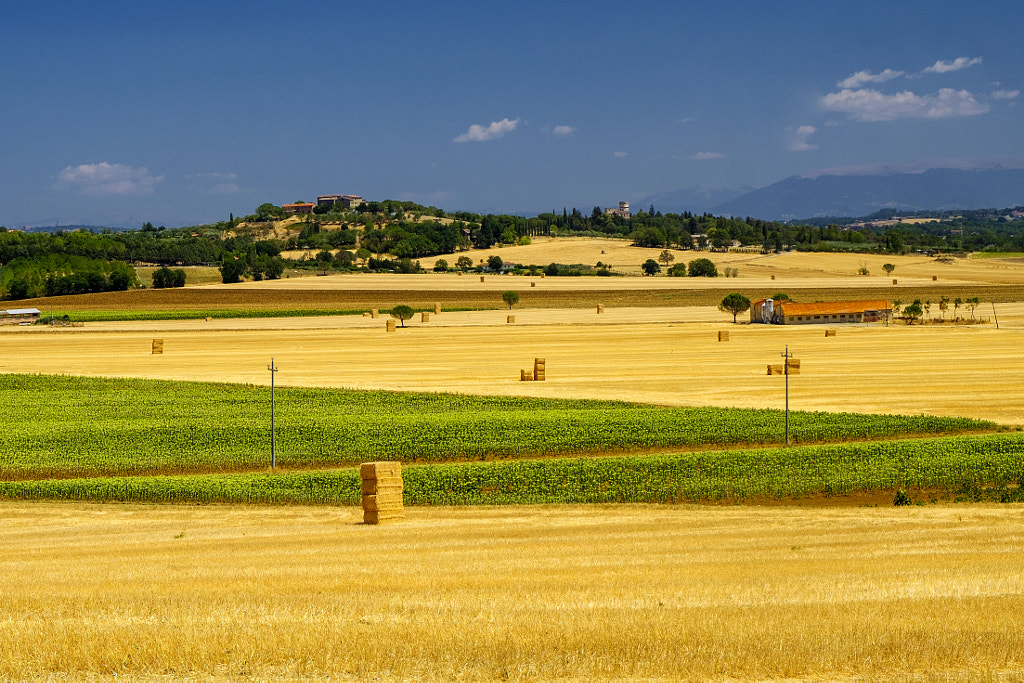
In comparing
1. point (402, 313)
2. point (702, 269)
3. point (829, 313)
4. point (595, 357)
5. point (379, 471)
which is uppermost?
point (702, 269)

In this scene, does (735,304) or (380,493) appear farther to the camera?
(735,304)

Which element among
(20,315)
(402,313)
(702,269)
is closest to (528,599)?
(402,313)

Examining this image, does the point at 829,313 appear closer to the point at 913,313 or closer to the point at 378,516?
the point at 913,313

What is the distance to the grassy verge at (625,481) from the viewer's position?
97.1ft

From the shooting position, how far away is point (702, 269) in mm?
154875

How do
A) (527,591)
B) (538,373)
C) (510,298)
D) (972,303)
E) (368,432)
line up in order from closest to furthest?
(527,591) → (368,432) → (538,373) → (972,303) → (510,298)

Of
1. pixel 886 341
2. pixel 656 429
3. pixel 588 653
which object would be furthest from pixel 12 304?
pixel 588 653

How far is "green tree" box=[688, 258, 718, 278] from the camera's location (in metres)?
154

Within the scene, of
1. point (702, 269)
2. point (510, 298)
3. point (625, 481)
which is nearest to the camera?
point (625, 481)

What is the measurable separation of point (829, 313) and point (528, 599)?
272 feet

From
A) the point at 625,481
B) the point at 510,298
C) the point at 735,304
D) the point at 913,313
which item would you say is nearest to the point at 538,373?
the point at 625,481

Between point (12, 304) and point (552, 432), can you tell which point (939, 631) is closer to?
point (552, 432)

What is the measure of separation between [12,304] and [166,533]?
334 ft

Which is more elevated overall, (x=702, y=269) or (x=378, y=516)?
(x=702, y=269)
